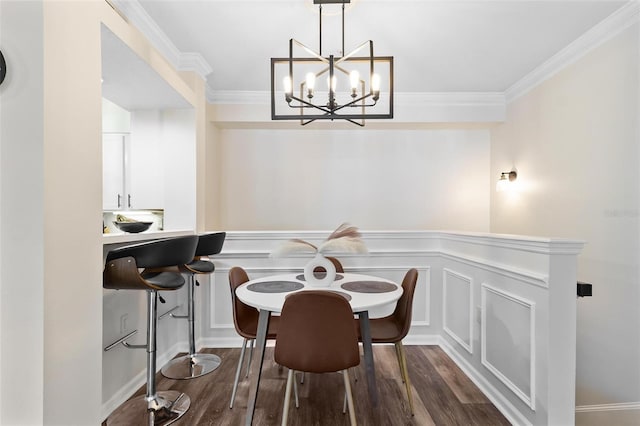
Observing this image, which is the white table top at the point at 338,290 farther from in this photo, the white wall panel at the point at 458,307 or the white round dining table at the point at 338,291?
the white wall panel at the point at 458,307

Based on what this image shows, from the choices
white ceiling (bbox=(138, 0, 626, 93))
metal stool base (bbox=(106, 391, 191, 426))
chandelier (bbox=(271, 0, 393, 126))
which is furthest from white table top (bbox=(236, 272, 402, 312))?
white ceiling (bbox=(138, 0, 626, 93))

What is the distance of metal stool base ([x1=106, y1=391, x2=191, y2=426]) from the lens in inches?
76.7

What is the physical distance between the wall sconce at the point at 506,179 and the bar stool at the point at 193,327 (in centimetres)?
294

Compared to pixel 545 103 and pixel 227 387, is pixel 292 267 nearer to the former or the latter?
pixel 227 387

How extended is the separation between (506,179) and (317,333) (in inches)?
119

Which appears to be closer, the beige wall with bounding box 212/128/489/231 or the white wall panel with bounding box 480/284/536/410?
the white wall panel with bounding box 480/284/536/410

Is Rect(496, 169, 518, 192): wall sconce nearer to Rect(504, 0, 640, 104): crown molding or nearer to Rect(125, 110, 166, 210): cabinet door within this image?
Rect(504, 0, 640, 104): crown molding

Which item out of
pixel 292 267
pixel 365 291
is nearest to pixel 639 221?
pixel 365 291

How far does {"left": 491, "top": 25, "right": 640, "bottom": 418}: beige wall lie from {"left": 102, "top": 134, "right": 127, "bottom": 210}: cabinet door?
13.3 ft

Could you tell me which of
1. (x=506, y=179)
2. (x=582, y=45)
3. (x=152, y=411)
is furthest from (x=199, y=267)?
(x=582, y=45)

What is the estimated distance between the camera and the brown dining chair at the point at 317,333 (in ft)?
5.05

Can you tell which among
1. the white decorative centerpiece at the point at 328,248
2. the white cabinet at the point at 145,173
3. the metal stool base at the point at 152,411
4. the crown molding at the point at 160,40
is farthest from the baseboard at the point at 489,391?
the crown molding at the point at 160,40

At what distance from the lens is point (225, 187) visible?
3.96 meters

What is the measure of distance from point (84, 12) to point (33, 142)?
661mm
